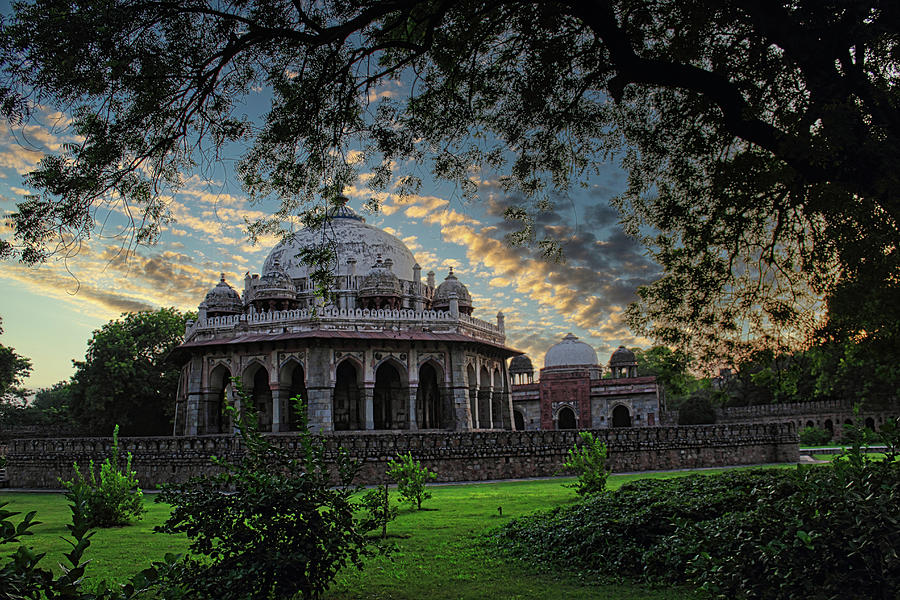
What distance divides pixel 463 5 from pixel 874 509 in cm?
610

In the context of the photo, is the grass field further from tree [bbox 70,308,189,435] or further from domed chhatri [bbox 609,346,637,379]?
domed chhatri [bbox 609,346,637,379]

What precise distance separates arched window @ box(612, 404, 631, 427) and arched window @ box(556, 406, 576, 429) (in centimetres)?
235

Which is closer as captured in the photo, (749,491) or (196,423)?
(749,491)

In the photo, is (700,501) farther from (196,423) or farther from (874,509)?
(196,423)

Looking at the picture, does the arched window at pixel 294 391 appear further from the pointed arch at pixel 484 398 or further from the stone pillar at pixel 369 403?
the pointed arch at pixel 484 398

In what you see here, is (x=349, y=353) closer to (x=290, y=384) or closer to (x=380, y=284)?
(x=290, y=384)

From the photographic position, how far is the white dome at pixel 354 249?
30.1 meters

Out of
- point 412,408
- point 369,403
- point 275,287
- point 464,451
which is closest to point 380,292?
point 275,287

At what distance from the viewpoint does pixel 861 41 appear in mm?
5453

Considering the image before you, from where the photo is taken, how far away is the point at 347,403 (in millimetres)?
27500

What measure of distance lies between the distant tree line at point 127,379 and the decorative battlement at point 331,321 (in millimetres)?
6659

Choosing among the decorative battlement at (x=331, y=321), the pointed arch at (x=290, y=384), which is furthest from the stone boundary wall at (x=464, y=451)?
the decorative battlement at (x=331, y=321)

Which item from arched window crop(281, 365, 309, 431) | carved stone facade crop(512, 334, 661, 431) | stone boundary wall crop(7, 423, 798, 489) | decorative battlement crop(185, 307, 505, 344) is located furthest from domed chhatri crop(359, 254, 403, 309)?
carved stone facade crop(512, 334, 661, 431)

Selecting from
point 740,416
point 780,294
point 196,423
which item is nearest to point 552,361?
point 740,416
